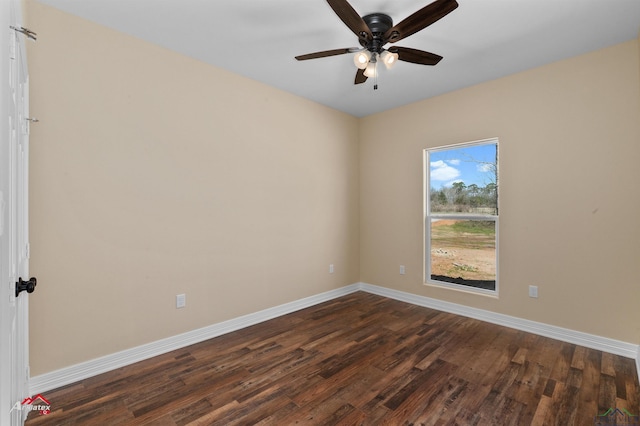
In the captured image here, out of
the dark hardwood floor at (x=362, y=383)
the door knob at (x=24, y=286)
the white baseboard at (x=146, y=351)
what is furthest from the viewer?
the white baseboard at (x=146, y=351)

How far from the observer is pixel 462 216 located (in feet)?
12.5

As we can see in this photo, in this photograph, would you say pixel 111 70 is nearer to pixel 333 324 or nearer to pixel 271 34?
pixel 271 34

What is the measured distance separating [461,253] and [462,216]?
18.7 inches

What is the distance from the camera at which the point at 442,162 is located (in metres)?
3.99

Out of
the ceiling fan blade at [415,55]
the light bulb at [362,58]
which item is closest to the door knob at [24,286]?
the light bulb at [362,58]

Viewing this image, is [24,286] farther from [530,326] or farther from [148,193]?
[530,326]

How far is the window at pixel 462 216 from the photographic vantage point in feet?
11.7

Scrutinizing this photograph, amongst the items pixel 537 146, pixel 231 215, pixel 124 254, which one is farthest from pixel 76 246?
pixel 537 146

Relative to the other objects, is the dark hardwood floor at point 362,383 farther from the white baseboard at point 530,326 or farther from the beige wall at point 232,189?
the beige wall at point 232,189

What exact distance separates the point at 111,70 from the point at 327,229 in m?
2.96
